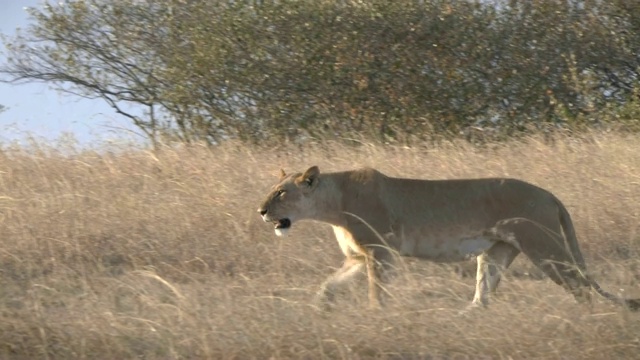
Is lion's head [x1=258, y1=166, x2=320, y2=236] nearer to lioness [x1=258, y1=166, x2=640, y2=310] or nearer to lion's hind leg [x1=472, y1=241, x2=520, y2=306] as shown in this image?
lioness [x1=258, y1=166, x2=640, y2=310]

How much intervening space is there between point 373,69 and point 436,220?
30.6 ft

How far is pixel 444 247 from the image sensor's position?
771 centimetres

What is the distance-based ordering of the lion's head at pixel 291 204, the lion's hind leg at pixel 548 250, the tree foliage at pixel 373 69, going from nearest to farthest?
the lion's hind leg at pixel 548 250, the lion's head at pixel 291 204, the tree foliage at pixel 373 69

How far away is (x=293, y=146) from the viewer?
45.8ft

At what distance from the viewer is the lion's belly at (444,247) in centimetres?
769

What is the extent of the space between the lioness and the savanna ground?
6.5 inches

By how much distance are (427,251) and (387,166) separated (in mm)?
3941

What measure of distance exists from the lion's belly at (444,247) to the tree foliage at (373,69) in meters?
8.46

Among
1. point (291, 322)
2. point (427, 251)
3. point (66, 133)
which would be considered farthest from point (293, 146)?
point (291, 322)

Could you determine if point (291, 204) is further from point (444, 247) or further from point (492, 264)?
point (492, 264)

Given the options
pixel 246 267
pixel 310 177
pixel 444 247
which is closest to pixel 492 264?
pixel 444 247

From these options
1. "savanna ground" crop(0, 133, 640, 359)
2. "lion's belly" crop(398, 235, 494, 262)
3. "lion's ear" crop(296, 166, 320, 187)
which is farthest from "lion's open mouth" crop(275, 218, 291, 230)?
"lion's belly" crop(398, 235, 494, 262)

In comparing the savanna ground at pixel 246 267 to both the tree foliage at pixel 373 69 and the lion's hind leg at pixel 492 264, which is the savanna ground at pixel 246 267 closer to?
the lion's hind leg at pixel 492 264

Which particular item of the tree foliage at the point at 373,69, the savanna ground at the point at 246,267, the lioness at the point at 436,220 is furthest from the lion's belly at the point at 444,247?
the tree foliage at the point at 373,69
